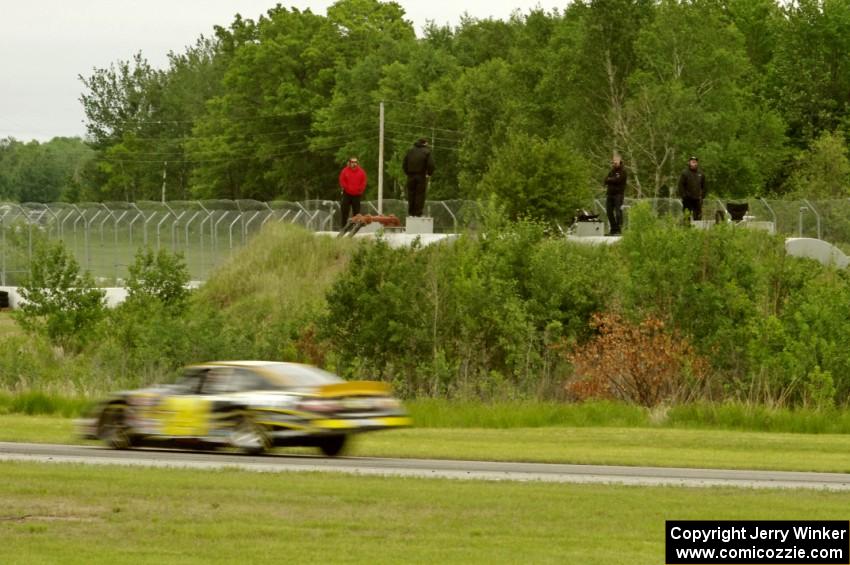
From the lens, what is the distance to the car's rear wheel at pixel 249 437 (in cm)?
2098

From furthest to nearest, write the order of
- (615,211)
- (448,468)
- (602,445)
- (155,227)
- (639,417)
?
(155,227) → (615,211) → (639,417) → (602,445) → (448,468)

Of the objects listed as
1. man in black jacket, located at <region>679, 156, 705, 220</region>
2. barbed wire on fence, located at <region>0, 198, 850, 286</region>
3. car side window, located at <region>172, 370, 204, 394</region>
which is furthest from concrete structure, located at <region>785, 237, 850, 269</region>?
car side window, located at <region>172, 370, 204, 394</region>

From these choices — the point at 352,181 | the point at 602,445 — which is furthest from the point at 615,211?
the point at 602,445

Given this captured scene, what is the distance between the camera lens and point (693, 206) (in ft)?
130

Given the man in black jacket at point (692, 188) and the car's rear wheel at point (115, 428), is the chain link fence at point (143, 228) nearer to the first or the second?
the man in black jacket at point (692, 188)

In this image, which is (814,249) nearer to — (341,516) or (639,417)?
(639,417)

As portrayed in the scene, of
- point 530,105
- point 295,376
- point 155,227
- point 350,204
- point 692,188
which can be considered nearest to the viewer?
point 295,376

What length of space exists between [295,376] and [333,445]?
0.96 meters

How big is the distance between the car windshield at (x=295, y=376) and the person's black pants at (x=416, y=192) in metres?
19.2

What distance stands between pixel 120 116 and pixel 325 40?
38817mm

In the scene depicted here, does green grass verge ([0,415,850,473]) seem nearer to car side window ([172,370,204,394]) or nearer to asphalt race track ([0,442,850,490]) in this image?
asphalt race track ([0,442,850,490])

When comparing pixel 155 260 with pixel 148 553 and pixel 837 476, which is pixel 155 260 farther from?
pixel 148 553

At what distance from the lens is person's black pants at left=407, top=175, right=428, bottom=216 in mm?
40906

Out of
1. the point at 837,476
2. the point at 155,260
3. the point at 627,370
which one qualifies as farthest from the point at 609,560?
the point at 155,260
